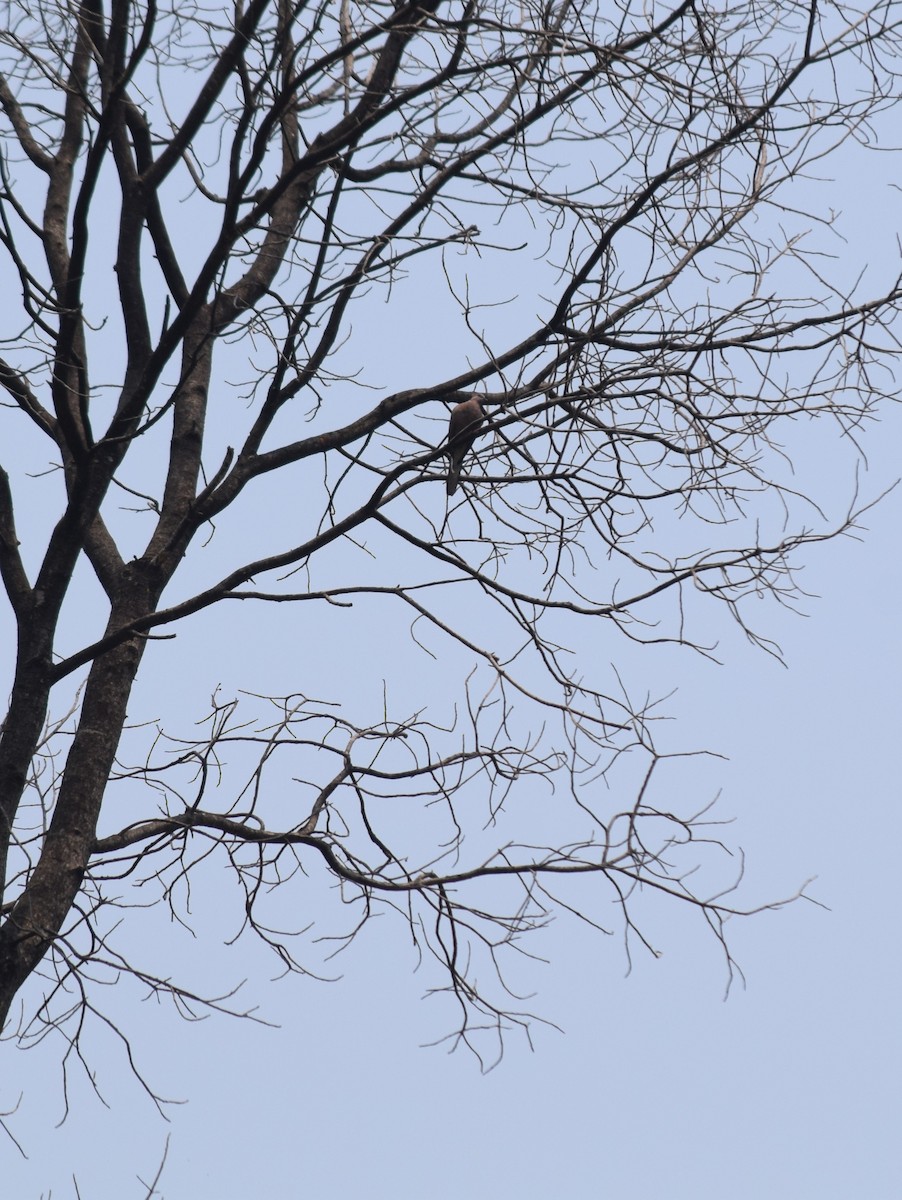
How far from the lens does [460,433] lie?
3955 mm

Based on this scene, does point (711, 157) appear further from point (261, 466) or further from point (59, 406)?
point (59, 406)

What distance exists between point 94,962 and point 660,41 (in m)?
3.34

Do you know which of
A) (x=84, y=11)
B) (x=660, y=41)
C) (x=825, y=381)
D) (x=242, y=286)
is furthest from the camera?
(x=242, y=286)

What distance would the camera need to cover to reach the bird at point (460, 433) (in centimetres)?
393

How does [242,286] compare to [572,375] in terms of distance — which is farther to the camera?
[242,286]

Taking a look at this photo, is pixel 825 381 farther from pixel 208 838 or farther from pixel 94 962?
pixel 94 962

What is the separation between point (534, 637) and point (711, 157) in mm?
1672

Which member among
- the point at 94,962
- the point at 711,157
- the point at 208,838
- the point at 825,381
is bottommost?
the point at 94,962

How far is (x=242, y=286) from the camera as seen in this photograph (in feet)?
16.0

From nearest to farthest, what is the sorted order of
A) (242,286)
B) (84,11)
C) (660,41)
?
(84,11) < (660,41) < (242,286)

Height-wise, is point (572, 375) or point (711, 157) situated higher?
point (711, 157)

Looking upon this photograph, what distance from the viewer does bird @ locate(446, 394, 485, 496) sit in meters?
3.93

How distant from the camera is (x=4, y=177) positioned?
12.3 ft

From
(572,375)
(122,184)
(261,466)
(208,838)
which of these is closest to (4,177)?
(122,184)
